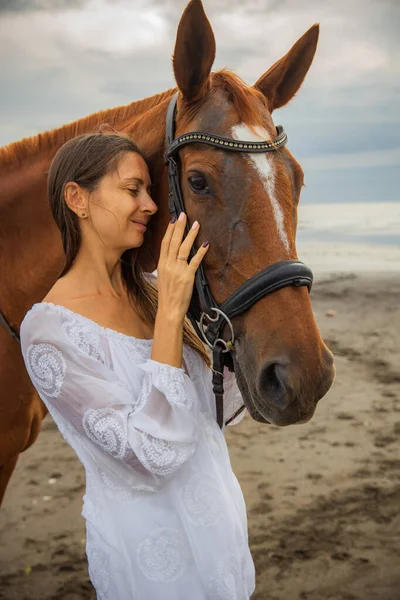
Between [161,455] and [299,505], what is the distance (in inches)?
130

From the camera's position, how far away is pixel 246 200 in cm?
171

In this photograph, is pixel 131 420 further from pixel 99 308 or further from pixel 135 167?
pixel 135 167

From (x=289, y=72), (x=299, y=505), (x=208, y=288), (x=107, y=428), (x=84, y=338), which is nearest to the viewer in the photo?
(x=107, y=428)

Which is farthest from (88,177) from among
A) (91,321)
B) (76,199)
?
(91,321)

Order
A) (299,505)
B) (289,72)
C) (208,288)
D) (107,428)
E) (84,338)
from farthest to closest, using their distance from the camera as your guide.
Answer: (299,505)
(289,72)
(208,288)
(84,338)
(107,428)

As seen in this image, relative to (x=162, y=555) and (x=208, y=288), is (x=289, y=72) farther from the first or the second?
(x=162, y=555)

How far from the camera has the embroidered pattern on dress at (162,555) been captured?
174 cm

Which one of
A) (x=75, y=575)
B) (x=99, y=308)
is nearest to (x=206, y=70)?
(x=99, y=308)

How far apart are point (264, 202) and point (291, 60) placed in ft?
2.40

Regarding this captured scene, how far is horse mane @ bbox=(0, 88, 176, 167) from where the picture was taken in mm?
2363

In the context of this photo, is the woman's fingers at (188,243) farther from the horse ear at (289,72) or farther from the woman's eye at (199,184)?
the horse ear at (289,72)

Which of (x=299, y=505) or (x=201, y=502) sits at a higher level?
(x=201, y=502)

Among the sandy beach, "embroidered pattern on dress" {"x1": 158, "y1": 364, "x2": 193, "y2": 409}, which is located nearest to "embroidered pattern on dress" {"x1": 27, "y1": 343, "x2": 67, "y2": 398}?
"embroidered pattern on dress" {"x1": 158, "y1": 364, "x2": 193, "y2": 409}

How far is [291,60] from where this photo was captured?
214 centimetres
